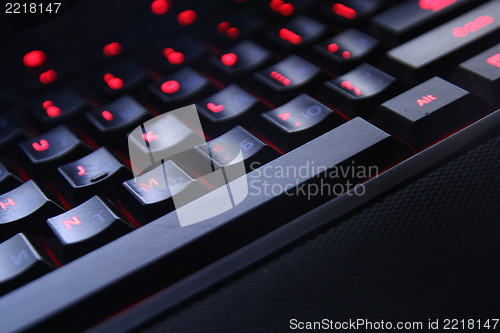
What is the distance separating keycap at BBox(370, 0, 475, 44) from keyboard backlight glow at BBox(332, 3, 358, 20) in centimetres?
3

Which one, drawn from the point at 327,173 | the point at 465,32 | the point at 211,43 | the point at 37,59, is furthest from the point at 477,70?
the point at 37,59

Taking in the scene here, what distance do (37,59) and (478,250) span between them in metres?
0.48

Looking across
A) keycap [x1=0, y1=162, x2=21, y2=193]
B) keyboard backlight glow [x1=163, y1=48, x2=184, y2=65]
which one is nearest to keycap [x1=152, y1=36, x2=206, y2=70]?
keyboard backlight glow [x1=163, y1=48, x2=184, y2=65]

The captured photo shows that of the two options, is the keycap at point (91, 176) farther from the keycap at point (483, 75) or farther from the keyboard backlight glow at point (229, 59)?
the keycap at point (483, 75)

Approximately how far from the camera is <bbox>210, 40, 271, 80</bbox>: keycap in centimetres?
67

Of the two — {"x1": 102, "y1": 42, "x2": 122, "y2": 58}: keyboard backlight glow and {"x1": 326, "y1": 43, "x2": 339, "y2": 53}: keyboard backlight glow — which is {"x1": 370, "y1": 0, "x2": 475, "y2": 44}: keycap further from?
{"x1": 102, "y1": 42, "x2": 122, "y2": 58}: keyboard backlight glow

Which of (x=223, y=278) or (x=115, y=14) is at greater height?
(x=115, y=14)

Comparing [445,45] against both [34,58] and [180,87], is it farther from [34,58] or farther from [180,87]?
[34,58]

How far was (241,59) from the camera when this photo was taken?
68 cm

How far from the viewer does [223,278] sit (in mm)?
474

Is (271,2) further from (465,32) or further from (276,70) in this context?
(465,32)

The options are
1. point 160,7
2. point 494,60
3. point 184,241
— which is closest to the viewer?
point 184,241

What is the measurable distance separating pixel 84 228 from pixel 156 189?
2.7 inches

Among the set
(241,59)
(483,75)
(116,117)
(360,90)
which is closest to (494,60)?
(483,75)
